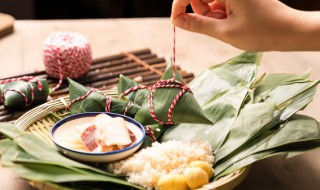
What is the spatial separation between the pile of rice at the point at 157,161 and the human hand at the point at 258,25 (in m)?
0.23

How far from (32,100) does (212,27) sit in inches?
21.9

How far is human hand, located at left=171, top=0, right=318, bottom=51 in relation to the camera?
1.00m

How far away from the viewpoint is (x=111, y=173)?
948 millimetres

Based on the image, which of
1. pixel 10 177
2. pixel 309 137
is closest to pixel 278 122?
pixel 309 137

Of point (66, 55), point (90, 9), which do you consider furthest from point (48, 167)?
point (90, 9)

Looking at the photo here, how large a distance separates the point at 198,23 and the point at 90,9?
7.99 ft

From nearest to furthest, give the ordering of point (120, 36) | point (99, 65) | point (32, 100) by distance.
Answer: point (32, 100)
point (99, 65)
point (120, 36)

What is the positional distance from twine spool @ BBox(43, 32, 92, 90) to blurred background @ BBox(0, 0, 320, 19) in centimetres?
178

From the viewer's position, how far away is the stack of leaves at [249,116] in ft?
3.26

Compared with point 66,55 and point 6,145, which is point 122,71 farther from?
point 6,145

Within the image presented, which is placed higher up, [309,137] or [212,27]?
[212,27]

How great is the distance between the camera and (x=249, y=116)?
1066mm

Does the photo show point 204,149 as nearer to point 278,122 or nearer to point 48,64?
point 278,122

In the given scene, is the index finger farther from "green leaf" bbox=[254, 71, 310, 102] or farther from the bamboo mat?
the bamboo mat
